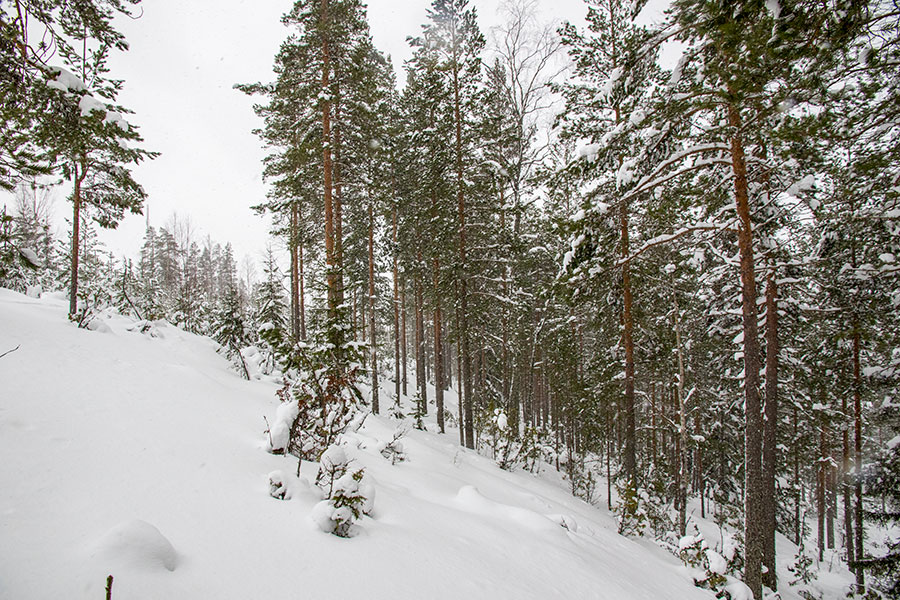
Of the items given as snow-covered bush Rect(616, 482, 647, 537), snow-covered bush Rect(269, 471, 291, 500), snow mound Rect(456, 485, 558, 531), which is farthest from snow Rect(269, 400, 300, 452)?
snow-covered bush Rect(616, 482, 647, 537)

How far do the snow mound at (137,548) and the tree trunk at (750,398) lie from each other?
25.5ft

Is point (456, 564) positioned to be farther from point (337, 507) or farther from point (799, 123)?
point (799, 123)

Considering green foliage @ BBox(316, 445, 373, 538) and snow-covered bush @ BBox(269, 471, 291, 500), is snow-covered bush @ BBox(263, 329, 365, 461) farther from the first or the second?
green foliage @ BBox(316, 445, 373, 538)

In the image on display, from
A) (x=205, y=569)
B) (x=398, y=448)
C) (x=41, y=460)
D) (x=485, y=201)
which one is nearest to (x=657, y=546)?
(x=398, y=448)

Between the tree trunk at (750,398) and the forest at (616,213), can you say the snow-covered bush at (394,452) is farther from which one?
the tree trunk at (750,398)

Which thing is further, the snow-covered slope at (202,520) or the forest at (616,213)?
the forest at (616,213)

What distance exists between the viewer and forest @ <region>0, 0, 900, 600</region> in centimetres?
468

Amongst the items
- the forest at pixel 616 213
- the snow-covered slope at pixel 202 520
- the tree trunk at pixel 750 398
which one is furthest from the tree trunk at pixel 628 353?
the snow-covered slope at pixel 202 520

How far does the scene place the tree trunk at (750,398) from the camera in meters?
6.10

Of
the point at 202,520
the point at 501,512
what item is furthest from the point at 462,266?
the point at 202,520

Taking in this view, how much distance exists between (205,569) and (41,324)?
25.6 ft

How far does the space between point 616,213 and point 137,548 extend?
7.96 meters

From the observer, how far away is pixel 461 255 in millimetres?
13203

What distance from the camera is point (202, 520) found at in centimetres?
296
